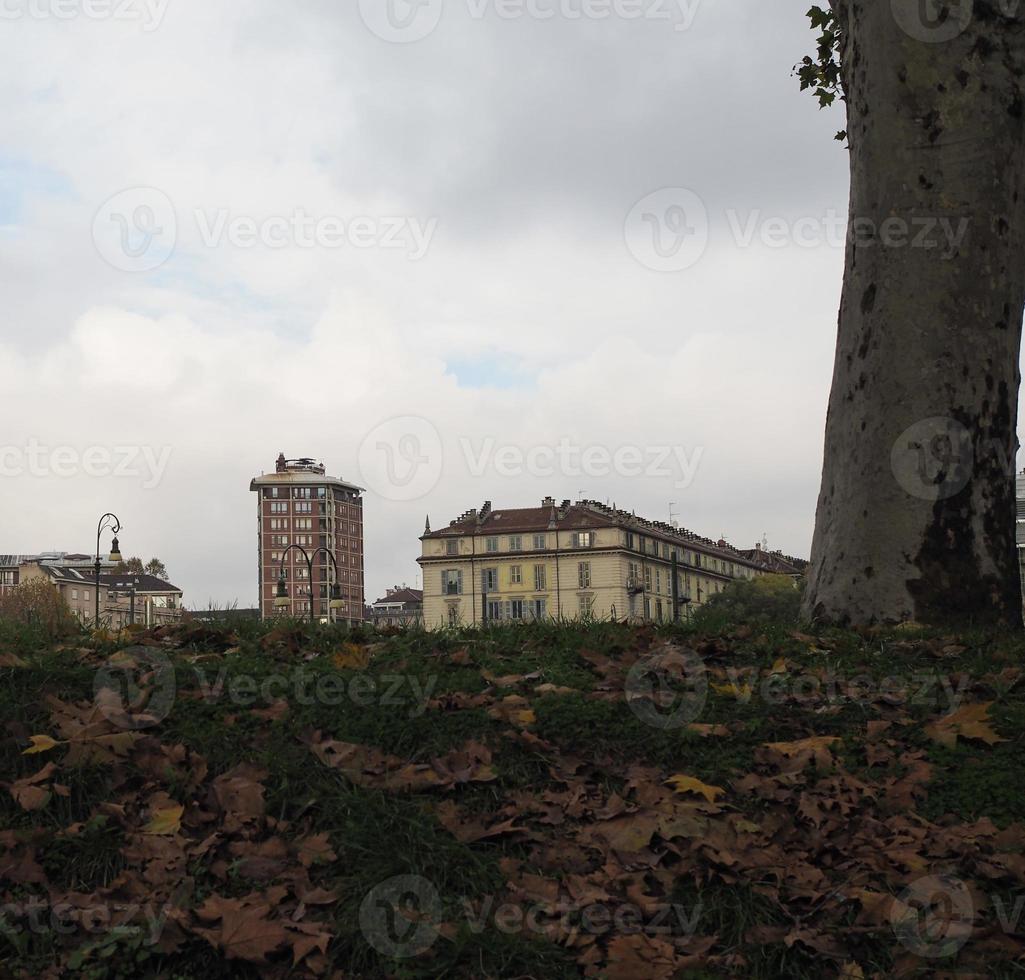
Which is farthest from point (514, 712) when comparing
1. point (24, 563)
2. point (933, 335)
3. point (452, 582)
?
point (24, 563)

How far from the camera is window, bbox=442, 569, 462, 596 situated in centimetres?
10575

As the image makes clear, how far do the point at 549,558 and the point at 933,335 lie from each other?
9568cm

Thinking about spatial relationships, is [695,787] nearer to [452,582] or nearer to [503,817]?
[503,817]

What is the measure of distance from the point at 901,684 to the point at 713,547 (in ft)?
393

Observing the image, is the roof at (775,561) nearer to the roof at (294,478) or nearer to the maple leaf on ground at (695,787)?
the roof at (294,478)

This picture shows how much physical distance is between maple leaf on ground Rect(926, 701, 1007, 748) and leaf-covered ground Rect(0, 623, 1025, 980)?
0.5 inches

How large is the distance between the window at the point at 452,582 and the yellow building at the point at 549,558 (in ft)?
0.30

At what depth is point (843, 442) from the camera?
8.19m

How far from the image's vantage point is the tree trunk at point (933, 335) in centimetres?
760

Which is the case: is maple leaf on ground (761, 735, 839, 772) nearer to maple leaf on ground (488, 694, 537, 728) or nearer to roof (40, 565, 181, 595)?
maple leaf on ground (488, 694, 537, 728)

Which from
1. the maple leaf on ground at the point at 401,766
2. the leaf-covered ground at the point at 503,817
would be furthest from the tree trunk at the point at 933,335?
the maple leaf on ground at the point at 401,766

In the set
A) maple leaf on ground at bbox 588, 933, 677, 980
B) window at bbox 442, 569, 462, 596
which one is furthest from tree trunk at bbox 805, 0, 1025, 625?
window at bbox 442, 569, 462, 596

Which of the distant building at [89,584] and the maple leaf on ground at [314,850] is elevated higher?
the distant building at [89,584]

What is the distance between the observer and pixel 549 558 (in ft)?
339
